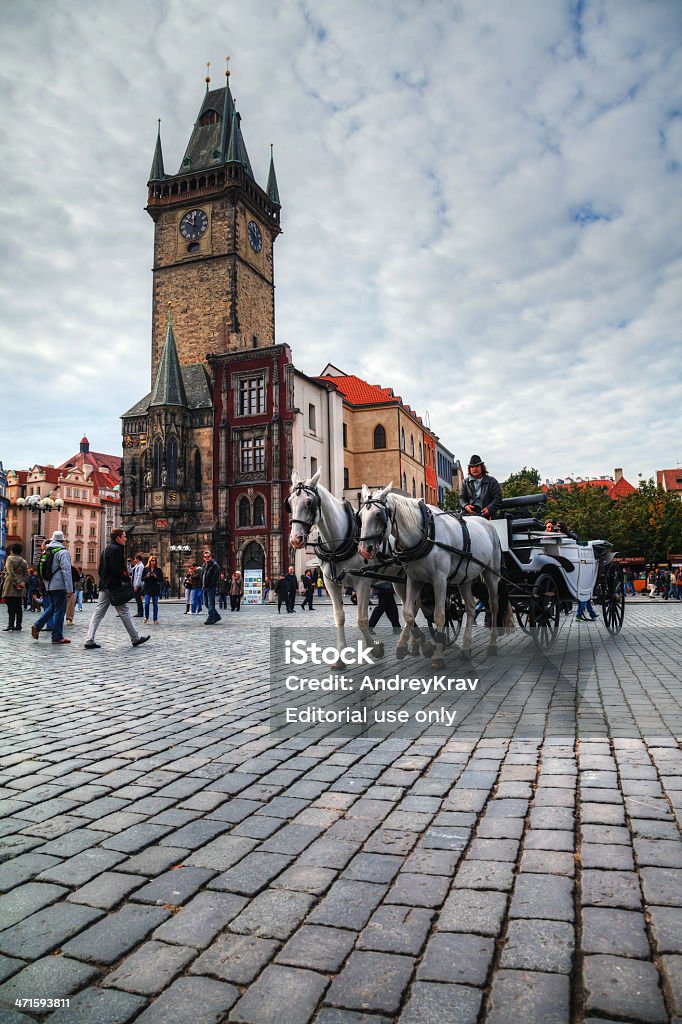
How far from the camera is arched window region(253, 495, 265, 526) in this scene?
45219mm

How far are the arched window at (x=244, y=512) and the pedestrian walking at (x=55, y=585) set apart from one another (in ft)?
108

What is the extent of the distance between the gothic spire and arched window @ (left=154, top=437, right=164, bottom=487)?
275 centimetres

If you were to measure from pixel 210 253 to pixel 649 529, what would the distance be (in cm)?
4144

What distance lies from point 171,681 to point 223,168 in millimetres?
52971

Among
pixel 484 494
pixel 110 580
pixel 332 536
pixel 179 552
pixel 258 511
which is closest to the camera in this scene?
pixel 332 536

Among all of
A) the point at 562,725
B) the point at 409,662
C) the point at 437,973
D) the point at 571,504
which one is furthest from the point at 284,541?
the point at 437,973

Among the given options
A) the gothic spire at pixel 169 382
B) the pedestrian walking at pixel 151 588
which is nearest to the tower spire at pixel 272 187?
the gothic spire at pixel 169 382

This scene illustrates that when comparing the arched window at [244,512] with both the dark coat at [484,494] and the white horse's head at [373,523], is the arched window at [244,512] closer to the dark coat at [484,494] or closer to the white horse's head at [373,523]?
the dark coat at [484,494]

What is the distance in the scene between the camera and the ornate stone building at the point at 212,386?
4562 cm

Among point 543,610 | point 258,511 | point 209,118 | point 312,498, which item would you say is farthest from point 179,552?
point 312,498

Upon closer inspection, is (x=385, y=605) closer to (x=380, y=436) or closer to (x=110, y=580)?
(x=110, y=580)

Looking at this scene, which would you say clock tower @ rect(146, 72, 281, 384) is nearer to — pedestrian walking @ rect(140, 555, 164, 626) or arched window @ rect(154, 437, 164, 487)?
arched window @ rect(154, 437, 164, 487)

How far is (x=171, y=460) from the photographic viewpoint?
4644 centimetres

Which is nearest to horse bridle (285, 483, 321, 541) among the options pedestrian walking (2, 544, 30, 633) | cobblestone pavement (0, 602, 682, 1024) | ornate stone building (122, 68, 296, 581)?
cobblestone pavement (0, 602, 682, 1024)
